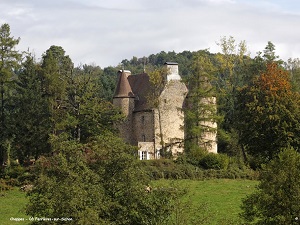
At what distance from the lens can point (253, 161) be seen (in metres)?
54.0

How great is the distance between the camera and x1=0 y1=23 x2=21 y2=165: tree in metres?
53.1

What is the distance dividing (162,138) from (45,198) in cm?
3307

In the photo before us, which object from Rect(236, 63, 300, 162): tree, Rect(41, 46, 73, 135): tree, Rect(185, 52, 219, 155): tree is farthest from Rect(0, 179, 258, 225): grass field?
Rect(41, 46, 73, 135): tree

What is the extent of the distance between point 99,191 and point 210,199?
47.9 feet

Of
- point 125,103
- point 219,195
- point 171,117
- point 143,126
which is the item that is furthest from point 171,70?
point 219,195

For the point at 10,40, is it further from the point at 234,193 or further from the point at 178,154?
the point at 234,193

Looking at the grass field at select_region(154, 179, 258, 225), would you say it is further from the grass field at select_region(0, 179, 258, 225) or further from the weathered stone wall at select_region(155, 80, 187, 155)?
the weathered stone wall at select_region(155, 80, 187, 155)

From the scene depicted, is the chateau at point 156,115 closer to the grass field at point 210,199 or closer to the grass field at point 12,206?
the grass field at point 210,199

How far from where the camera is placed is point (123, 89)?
59.9 m

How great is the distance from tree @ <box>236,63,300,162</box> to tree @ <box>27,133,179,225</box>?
25293 mm

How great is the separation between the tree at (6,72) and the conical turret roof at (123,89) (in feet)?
31.6

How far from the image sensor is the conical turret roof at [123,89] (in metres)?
59.5

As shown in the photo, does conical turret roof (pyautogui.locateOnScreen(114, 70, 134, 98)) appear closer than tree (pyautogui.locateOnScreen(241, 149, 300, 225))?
No

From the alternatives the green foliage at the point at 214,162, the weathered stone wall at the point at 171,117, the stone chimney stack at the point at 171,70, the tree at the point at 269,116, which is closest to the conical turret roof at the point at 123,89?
the weathered stone wall at the point at 171,117
